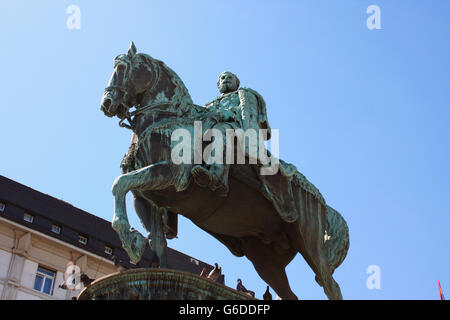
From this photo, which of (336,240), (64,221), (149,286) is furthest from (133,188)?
(64,221)

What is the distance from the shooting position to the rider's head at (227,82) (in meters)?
16.3

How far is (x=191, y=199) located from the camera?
14.1m

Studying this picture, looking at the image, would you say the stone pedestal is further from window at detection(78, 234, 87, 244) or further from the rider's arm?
window at detection(78, 234, 87, 244)

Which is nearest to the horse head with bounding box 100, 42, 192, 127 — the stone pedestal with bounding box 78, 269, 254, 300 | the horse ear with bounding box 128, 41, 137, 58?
the horse ear with bounding box 128, 41, 137, 58

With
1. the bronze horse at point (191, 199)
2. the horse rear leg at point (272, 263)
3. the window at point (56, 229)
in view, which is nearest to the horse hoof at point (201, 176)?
the bronze horse at point (191, 199)

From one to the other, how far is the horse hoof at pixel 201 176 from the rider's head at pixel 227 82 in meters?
2.89

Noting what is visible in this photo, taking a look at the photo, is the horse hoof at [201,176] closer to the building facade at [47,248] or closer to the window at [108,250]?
the building facade at [47,248]

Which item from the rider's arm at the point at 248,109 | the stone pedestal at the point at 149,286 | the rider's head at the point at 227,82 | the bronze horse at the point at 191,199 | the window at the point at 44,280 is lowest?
the stone pedestal at the point at 149,286

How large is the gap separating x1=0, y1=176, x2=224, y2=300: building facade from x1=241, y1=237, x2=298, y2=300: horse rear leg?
20.1 meters

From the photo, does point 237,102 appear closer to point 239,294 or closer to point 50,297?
point 239,294

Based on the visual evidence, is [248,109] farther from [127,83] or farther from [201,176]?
[127,83]

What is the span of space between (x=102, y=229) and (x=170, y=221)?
2493 cm

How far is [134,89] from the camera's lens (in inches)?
582
